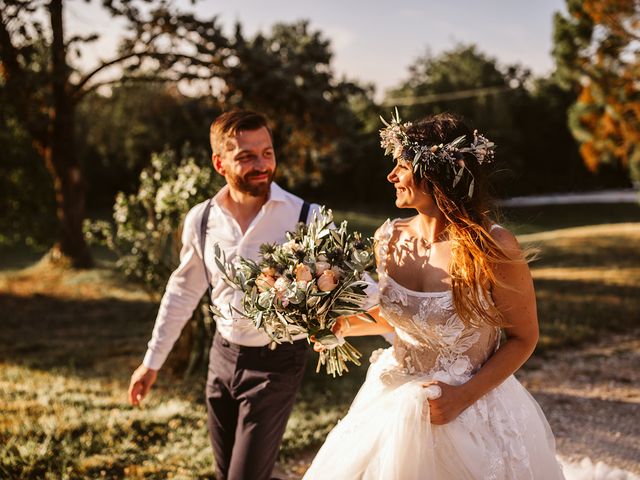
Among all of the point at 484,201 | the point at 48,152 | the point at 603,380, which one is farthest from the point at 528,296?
the point at 48,152

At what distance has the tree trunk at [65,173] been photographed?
45.2 ft

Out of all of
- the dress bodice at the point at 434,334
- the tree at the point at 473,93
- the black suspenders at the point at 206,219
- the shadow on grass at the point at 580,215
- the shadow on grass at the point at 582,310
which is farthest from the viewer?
the tree at the point at 473,93

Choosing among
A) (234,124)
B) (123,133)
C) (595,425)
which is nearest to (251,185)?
(234,124)

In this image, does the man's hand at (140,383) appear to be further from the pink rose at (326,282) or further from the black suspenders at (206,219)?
the pink rose at (326,282)

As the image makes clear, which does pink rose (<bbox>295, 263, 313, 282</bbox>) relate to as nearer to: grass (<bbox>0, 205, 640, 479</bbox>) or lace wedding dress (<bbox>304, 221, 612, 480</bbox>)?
lace wedding dress (<bbox>304, 221, 612, 480</bbox>)

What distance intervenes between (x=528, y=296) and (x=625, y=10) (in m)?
16.7

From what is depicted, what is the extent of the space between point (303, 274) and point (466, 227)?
2.15 feet

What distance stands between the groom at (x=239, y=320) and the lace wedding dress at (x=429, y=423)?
1.62 feet

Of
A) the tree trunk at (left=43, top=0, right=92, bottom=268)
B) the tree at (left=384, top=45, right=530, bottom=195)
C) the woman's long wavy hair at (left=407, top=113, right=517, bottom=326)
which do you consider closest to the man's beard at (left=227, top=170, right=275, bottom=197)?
the woman's long wavy hair at (left=407, top=113, right=517, bottom=326)

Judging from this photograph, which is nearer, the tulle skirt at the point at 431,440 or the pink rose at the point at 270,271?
the tulle skirt at the point at 431,440

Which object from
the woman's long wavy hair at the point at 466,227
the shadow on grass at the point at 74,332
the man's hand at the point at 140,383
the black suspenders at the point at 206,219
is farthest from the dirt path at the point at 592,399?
the shadow on grass at the point at 74,332

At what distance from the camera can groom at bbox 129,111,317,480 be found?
119 inches

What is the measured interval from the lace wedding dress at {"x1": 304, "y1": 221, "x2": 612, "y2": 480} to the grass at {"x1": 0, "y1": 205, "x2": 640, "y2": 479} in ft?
2.04

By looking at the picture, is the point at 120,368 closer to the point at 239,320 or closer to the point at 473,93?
the point at 239,320
